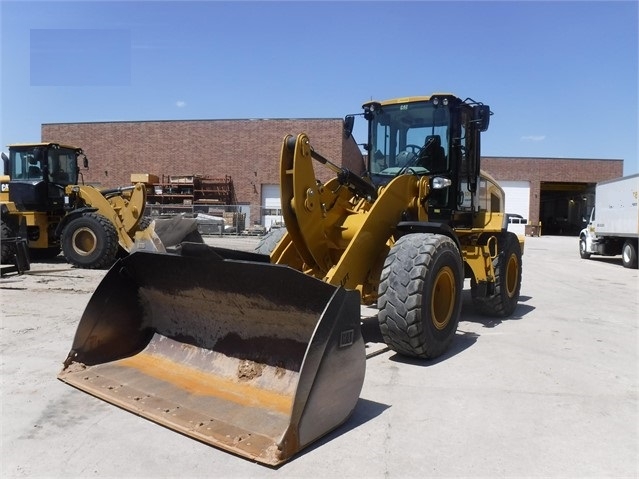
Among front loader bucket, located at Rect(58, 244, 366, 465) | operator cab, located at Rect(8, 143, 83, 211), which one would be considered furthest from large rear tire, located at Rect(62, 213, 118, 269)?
front loader bucket, located at Rect(58, 244, 366, 465)

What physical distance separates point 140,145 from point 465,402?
38.5 m

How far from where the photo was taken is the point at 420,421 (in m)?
3.96

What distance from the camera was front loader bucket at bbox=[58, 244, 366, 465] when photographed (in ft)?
11.2

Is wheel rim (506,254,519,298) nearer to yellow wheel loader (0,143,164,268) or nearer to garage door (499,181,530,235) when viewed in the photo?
yellow wheel loader (0,143,164,268)

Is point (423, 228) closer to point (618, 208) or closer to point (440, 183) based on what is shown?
point (440, 183)

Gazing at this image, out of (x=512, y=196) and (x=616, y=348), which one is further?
(x=512, y=196)

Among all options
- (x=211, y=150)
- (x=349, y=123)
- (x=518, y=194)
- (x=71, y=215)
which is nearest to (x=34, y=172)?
(x=71, y=215)

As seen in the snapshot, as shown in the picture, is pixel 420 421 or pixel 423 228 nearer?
pixel 420 421

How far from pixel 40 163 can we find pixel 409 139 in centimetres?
1099

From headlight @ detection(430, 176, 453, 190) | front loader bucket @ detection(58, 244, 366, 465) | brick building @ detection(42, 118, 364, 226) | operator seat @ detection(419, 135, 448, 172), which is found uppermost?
brick building @ detection(42, 118, 364, 226)

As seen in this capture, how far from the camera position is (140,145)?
3912 cm

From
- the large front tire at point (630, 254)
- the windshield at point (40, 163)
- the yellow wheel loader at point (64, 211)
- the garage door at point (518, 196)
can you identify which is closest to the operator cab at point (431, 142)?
the yellow wheel loader at point (64, 211)

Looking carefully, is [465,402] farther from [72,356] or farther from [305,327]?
[72,356]

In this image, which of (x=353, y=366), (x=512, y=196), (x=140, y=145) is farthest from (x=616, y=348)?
(x=512, y=196)
